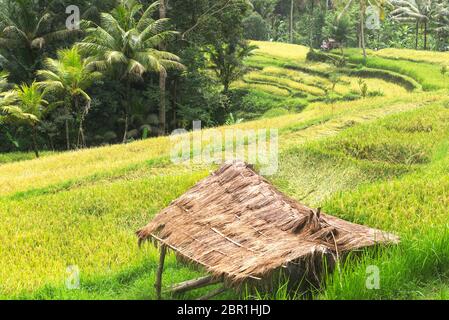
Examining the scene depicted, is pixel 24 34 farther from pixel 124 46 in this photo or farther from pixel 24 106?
pixel 124 46

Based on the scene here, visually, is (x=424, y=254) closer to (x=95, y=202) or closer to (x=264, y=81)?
(x=95, y=202)

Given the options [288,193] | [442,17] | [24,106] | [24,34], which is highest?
[442,17]

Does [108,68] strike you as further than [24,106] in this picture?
Yes

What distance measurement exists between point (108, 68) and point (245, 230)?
14750 millimetres

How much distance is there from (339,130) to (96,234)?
7182 millimetres

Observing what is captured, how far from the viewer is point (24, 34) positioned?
2083cm

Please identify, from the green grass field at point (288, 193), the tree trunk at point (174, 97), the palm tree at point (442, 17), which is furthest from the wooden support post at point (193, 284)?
the palm tree at point (442, 17)

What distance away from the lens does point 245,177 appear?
19.6ft

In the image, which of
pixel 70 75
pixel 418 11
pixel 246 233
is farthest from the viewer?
pixel 418 11

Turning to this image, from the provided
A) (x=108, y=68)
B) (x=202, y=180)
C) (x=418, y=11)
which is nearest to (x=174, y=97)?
(x=108, y=68)

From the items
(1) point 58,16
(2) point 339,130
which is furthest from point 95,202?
(1) point 58,16

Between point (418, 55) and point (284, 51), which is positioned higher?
point (284, 51)

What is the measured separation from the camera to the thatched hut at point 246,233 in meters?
4.54

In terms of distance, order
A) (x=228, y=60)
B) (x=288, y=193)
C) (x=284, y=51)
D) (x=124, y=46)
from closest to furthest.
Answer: (x=288, y=193) → (x=124, y=46) → (x=228, y=60) → (x=284, y=51)
